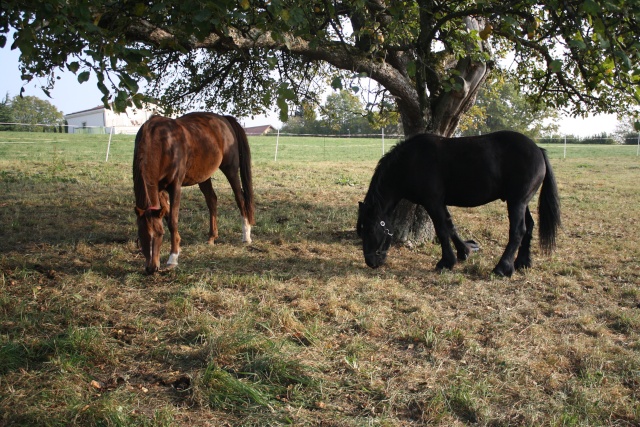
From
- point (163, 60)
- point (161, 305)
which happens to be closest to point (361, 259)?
point (161, 305)

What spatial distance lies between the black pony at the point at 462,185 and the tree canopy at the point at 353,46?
3.18 ft

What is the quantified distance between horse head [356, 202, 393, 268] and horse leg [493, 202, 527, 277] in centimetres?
140

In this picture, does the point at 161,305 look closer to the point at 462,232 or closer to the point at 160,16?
the point at 160,16

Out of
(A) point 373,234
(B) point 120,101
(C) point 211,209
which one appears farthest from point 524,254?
(B) point 120,101

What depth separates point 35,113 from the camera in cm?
5788

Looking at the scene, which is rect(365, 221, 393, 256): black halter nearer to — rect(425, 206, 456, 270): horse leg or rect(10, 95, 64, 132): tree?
rect(425, 206, 456, 270): horse leg

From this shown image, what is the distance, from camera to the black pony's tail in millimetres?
6426

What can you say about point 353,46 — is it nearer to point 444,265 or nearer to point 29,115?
point 444,265

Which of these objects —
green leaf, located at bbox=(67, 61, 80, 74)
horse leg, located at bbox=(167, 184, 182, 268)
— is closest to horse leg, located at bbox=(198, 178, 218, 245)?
horse leg, located at bbox=(167, 184, 182, 268)

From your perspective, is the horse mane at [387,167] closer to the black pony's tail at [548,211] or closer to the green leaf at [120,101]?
the black pony's tail at [548,211]

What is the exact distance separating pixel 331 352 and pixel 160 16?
11.6 feet

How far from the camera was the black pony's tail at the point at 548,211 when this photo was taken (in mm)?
6426

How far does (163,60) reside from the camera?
30.0 ft

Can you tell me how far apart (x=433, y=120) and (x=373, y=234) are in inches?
91.6
